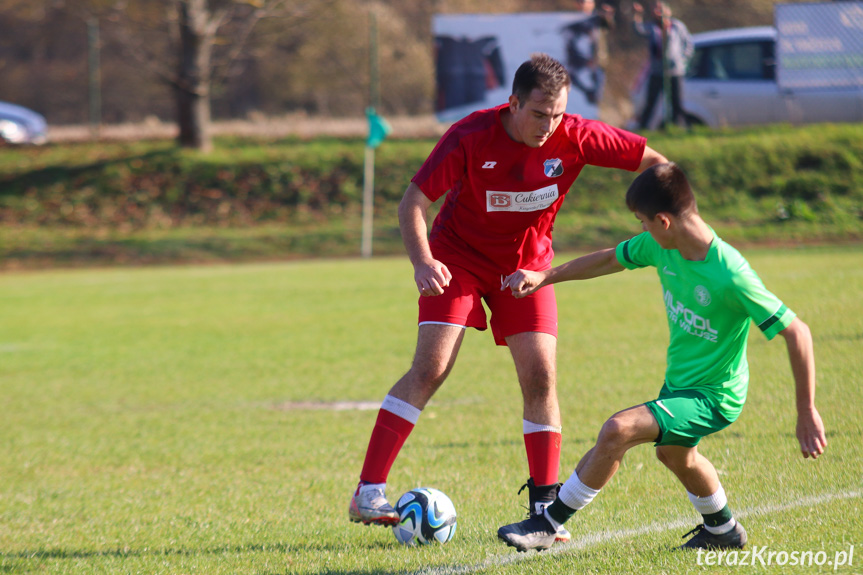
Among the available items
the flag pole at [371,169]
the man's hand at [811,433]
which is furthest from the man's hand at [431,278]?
the flag pole at [371,169]

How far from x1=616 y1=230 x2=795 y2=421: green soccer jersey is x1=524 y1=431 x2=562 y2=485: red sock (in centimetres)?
83

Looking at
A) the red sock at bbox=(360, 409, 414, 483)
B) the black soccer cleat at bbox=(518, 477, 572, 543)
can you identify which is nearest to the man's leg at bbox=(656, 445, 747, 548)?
the black soccer cleat at bbox=(518, 477, 572, 543)

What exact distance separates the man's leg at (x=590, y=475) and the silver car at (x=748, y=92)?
60.9 ft

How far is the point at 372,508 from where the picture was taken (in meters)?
3.87

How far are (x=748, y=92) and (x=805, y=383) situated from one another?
62.8 ft

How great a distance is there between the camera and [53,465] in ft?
20.1

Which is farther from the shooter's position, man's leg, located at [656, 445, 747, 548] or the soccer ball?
the soccer ball

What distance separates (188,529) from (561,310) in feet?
23.5

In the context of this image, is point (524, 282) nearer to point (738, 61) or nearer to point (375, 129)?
point (375, 129)

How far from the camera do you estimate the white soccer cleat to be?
3873mm

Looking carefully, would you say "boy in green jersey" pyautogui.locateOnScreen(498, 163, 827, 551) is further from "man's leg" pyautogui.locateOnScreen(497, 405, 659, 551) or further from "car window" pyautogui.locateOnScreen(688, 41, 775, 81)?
"car window" pyautogui.locateOnScreen(688, 41, 775, 81)

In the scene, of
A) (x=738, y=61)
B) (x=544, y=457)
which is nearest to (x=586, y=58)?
(x=738, y=61)

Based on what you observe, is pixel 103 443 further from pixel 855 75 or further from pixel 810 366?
pixel 855 75

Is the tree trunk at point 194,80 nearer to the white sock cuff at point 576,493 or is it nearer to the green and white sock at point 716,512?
the white sock cuff at point 576,493
